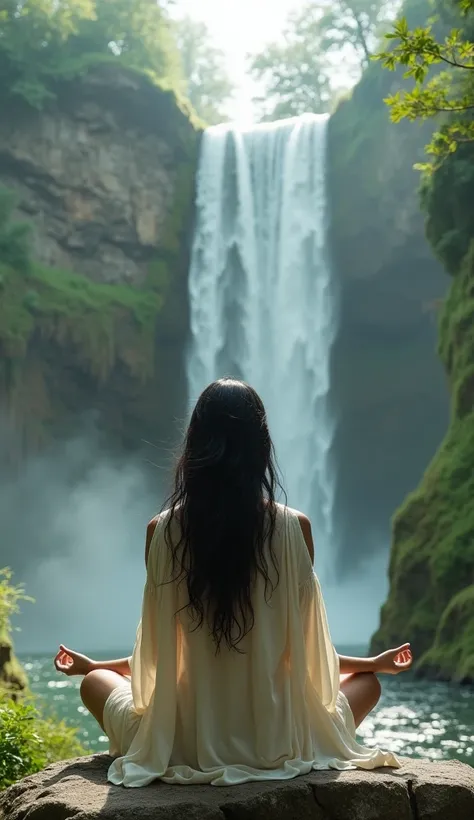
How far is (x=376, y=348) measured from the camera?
27.7 meters

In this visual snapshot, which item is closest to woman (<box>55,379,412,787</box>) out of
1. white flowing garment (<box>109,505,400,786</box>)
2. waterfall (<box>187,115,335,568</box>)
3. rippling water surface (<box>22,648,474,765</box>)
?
white flowing garment (<box>109,505,400,786</box>)

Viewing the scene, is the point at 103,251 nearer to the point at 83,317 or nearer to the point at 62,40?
the point at 83,317

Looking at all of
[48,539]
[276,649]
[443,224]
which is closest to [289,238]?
[443,224]

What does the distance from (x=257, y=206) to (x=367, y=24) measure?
13382 millimetres

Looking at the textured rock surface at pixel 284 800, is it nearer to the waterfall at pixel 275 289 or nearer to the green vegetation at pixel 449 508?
the green vegetation at pixel 449 508

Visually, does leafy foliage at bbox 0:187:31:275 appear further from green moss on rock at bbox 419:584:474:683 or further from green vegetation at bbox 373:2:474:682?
green moss on rock at bbox 419:584:474:683

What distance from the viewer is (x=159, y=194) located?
2805 centimetres

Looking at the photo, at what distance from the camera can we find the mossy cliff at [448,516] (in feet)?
49.6

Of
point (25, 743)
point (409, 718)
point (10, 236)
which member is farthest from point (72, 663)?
point (10, 236)

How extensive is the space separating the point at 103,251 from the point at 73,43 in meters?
6.22

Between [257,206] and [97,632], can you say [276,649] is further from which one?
[257,206]

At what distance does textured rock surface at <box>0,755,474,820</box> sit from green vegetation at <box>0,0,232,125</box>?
2521cm

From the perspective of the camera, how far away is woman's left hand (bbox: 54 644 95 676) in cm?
418

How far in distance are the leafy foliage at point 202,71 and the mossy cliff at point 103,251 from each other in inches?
801
